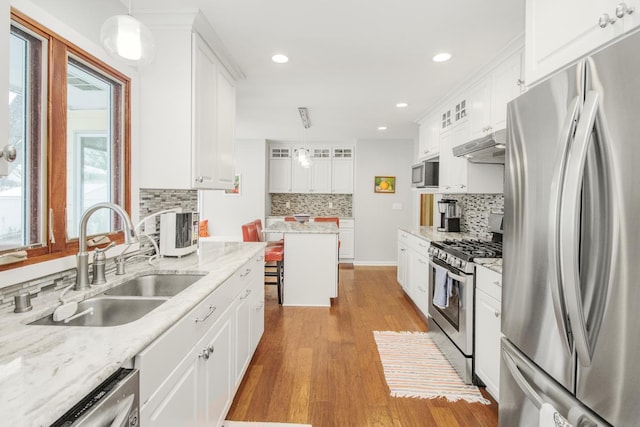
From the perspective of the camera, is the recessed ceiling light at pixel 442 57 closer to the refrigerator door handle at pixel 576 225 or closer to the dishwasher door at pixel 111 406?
the refrigerator door handle at pixel 576 225

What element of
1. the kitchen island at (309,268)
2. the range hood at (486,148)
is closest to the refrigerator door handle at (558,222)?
the range hood at (486,148)

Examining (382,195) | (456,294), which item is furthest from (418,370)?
(382,195)

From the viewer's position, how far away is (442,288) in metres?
2.58

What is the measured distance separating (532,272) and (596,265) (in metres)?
0.29

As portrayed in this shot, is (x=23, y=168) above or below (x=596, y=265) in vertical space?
above

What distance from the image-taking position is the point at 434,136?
4.07m

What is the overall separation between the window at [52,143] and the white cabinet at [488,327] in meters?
2.30

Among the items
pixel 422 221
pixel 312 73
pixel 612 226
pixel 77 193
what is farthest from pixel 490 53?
pixel 422 221

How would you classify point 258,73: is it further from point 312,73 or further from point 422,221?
point 422,221

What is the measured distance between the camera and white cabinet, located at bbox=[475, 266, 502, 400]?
6.41ft

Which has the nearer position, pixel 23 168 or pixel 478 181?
pixel 23 168

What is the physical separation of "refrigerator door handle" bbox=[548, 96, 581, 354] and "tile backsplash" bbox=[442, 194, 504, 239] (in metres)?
2.34

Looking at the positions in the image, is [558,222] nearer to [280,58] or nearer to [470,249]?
[470,249]

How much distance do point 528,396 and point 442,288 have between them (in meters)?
1.40
